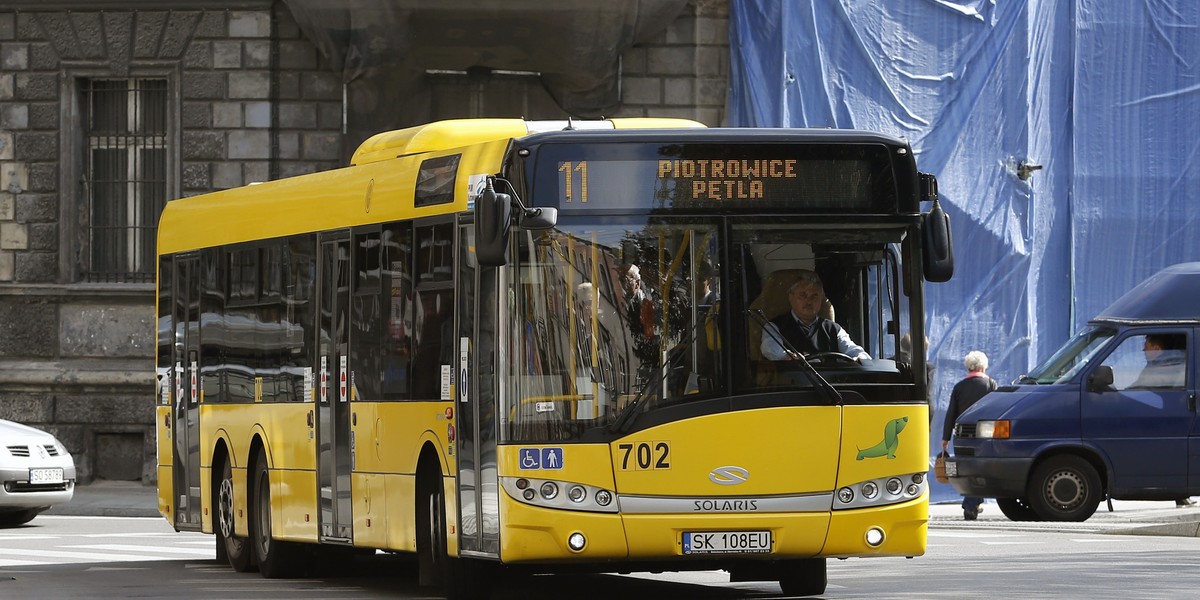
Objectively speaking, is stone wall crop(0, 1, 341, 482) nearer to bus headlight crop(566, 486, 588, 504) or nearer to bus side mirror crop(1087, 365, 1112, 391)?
bus side mirror crop(1087, 365, 1112, 391)

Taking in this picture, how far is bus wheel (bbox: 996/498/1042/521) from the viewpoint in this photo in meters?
20.4

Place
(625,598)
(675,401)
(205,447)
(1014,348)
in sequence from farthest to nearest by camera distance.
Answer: (1014,348)
(205,447)
(625,598)
(675,401)

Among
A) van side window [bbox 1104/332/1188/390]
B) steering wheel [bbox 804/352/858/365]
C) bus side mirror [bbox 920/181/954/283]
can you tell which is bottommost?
van side window [bbox 1104/332/1188/390]

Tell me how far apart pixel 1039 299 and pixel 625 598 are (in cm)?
1264

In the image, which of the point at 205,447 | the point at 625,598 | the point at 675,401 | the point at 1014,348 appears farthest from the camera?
the point at 1014,348

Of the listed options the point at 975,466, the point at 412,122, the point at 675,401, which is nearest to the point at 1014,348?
the point at 975,466

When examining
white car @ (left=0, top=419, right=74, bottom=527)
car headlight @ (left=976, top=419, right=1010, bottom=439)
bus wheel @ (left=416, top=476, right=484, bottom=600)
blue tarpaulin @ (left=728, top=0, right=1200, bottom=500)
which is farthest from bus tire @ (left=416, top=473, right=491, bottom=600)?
blue tarpaulin @ (left=728, top=0, right=1200, bottom=500)

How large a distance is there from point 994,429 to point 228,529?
7334 millimetres

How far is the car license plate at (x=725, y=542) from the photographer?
10672 mm

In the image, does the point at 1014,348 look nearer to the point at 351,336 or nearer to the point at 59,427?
the point at 59,427

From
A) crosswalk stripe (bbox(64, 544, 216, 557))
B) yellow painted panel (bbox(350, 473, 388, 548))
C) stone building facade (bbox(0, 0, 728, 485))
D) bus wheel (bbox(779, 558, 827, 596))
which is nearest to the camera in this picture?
bus wheel (bbox(779, 558, 827, 596))

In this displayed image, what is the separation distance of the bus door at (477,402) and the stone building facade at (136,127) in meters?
13.5

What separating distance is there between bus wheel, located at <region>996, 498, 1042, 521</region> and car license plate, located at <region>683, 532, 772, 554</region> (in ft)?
32.7

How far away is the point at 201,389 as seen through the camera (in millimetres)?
15828
